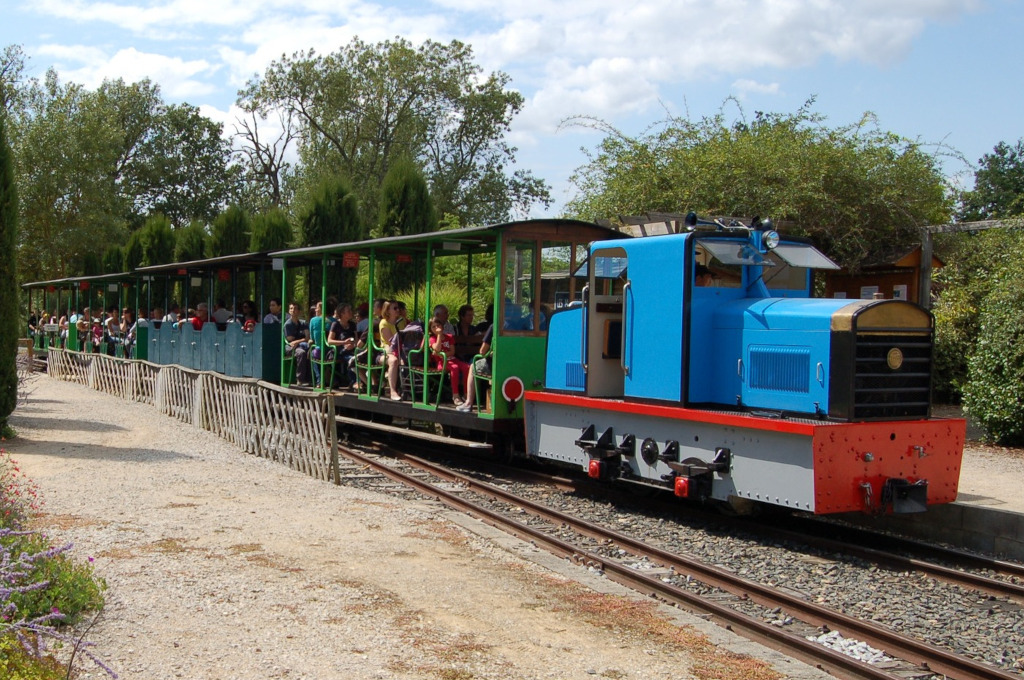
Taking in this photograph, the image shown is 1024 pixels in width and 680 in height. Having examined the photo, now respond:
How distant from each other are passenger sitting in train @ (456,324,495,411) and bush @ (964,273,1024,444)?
23.0ft

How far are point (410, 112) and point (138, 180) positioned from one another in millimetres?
24644

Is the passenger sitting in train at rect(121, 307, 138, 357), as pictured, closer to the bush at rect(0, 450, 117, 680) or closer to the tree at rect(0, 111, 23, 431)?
the tree at rect(0, 111, 23, 431)

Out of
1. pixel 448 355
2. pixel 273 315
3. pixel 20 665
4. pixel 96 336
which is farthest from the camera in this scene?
pixel 96 336

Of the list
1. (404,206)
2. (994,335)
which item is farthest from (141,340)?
(994,335)

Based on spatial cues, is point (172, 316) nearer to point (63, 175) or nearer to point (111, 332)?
point (111, 332)

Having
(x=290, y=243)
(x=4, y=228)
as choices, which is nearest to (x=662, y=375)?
(x=4, y=228)

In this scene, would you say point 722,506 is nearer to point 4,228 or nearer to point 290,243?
point 4,228

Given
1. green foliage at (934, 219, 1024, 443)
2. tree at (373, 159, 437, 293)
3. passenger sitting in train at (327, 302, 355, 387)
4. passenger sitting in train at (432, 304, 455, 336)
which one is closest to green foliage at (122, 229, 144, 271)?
tree at (373, 159, 437, 293)

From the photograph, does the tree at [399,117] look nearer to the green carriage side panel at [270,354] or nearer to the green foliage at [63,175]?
the green foliage at [63,175]

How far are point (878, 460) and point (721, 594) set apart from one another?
195cm

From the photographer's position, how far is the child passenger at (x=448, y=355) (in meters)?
12.3

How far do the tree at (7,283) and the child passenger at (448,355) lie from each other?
5.53 meters

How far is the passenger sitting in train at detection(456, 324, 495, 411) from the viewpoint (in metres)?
11.5

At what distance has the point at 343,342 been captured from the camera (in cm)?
1465
